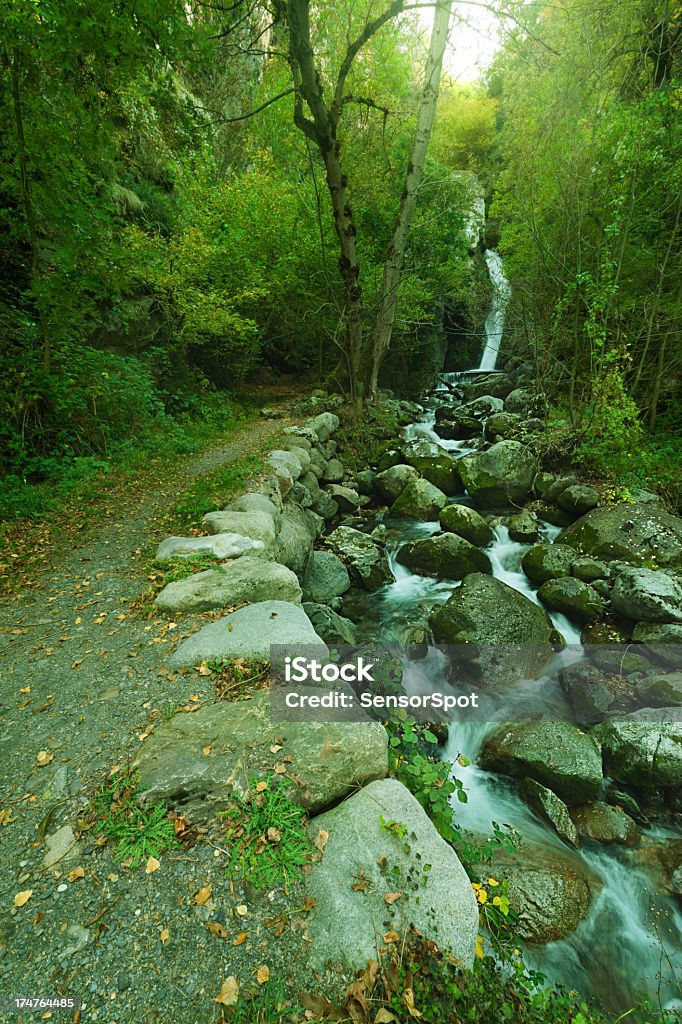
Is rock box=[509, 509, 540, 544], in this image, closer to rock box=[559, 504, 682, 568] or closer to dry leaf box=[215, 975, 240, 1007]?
rock box=[559, 504, 682, 568]

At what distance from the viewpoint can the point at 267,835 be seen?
1884mm

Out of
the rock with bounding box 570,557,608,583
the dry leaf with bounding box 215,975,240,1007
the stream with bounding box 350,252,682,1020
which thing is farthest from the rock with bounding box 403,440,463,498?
the dry leaf with bounding box 215,975,240,1007

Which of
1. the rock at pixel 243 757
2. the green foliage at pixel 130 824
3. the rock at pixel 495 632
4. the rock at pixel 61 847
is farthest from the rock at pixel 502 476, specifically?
the rock at pixel 61 847

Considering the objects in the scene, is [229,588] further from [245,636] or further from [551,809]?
[551,809]

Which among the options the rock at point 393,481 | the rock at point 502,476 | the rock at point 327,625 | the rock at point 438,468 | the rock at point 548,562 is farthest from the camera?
the rock at point 438,468

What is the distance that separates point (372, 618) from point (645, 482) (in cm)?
499

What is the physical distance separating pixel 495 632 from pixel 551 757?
1.41 m

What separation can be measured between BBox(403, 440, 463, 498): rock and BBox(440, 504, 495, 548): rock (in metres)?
1.72

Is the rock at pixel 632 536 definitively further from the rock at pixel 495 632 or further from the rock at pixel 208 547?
the rock at pixel 208 547

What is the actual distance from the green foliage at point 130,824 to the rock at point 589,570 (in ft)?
18.4

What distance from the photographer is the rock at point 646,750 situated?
355 cm

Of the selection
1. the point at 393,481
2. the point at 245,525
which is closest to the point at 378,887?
the point at 245,525

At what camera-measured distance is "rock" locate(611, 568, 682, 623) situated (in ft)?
16.2

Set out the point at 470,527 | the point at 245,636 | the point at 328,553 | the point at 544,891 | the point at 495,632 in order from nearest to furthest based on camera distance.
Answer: the point at 544,891, the point at 245,636, the point at 495,632, the point at 328,553, the point at 470,527
